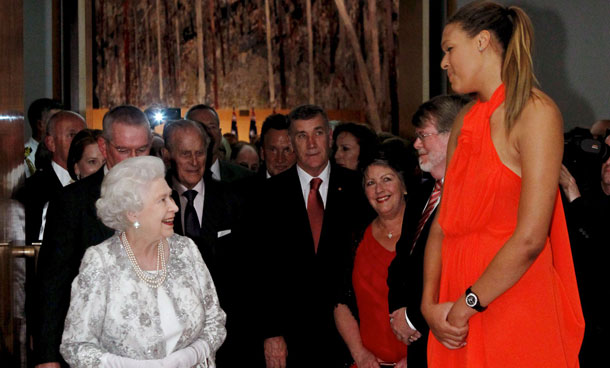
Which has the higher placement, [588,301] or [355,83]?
[355,83]

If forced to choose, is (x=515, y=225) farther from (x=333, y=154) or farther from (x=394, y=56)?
(x=394, y=56)

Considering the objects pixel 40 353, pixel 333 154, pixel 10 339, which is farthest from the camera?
pixel 333 154

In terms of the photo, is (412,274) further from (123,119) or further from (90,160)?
(90,160)

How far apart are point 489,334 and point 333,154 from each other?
329 cm

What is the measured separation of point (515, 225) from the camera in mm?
2236

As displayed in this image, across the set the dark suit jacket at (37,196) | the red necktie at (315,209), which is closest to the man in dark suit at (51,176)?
the dark suit jacket at (37,196)

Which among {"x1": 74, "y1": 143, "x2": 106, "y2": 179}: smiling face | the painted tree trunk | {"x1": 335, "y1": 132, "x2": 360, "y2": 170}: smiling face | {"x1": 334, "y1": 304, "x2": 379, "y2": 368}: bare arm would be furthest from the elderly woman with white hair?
the painted tree trunk

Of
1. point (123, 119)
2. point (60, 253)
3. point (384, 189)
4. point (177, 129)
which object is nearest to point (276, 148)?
point (177, 129)

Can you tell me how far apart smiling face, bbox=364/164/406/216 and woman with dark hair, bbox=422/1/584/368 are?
1.04 metres

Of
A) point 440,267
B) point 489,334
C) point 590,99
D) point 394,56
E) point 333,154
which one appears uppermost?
point 394,56

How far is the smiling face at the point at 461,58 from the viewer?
2275 mm

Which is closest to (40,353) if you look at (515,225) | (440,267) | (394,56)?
(440,267)

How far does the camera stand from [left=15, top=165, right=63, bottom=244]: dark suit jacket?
411 cm

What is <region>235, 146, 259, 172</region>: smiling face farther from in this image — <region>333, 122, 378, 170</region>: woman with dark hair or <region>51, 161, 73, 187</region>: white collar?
<region>51, 161, 73, 187</region>: white collar
